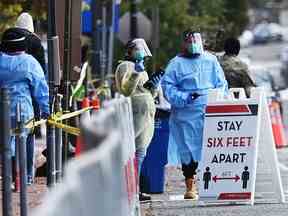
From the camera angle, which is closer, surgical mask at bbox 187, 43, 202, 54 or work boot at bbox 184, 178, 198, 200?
surgical mask at bbox 187, 43, 202, 54

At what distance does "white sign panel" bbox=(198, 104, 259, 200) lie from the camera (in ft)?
40.7

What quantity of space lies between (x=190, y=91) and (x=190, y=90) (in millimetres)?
13

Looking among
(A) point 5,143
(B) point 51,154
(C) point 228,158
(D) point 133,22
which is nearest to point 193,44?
(C) point 228,158

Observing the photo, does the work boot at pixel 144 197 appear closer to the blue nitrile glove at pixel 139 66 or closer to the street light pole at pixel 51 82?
the blue nitrile glove at pixel 139 66

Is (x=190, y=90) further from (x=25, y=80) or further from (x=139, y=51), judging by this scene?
(x=25, y=80)

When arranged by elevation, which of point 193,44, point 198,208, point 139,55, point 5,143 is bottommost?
point 198,208

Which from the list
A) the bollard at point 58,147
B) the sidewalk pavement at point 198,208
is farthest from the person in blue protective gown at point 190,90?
the bollard at point 58,147

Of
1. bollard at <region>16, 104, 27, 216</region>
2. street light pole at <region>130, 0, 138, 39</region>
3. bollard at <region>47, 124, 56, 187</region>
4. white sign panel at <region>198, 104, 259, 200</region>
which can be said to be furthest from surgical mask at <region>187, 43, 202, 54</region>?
street light pole at <region>130, 0, 138, 39</region>

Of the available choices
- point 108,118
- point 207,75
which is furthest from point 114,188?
point 207,75

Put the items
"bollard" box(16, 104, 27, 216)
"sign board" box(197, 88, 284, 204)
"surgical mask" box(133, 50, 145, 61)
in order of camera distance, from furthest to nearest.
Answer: "surgical mask" box(133, 50, 145, 61), "sign board" box(197, 88, 284, 204), "bollard" box(16, 104, 27, 216)

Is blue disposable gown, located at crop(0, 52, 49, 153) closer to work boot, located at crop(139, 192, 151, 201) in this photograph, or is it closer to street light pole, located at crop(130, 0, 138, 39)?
work boot, located at crop(139, 192, 151, 201)

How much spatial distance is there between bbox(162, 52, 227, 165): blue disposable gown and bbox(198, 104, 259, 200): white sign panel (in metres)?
0.51

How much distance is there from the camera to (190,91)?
42.1 ft

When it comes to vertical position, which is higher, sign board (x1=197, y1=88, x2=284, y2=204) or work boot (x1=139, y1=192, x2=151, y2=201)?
sign board (x1=197, y1=88, x2=284, y2=204)
